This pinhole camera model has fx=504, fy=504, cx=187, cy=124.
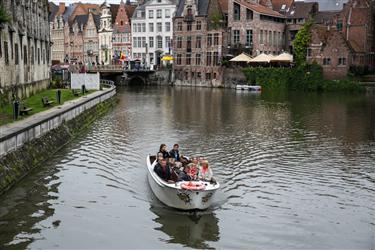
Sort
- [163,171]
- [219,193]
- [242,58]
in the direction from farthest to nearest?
1. [242,58]
2. [219,193]
3. [163,171]

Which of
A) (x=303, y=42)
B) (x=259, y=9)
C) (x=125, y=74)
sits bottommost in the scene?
(x=125, y=74)

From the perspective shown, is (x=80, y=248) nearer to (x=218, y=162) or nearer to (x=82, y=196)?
(x=82, y=196)

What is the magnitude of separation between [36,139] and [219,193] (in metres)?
10.1

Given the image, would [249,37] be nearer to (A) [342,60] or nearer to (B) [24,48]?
(A) [342,60]

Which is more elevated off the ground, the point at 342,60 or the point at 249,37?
the point at 249,37

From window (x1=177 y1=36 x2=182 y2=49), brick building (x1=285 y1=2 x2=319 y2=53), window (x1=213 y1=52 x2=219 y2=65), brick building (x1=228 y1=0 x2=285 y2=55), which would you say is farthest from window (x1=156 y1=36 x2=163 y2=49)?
brick building (x1=285 y1=2 x2=319 y2=53)

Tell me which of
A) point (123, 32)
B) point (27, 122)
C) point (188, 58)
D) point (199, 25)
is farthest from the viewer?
point (123, 32)

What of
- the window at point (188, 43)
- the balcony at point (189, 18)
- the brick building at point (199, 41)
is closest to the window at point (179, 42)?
the brick building at point (199, 41)

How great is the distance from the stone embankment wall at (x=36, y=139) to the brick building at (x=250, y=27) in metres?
47.8

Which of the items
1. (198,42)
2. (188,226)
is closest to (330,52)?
(198,42)

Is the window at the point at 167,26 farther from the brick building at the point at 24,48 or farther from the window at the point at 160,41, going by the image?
the brick building at the point at 24,48

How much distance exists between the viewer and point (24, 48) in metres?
39.8

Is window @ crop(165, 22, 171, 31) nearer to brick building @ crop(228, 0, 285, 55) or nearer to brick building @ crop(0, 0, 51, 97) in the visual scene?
brick building @ crop(228, 0, 285, 55)

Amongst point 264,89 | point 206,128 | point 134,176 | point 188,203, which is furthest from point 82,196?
point 264,89
